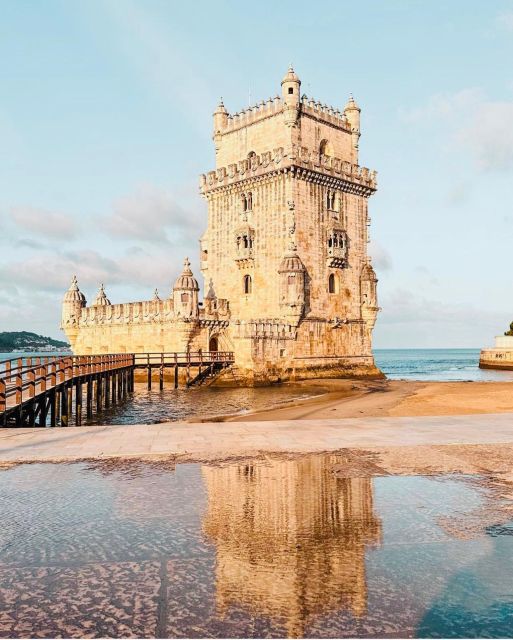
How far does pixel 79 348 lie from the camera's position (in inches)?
2151

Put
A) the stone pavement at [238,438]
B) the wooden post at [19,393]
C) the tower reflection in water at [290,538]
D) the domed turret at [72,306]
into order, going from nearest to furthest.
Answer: the tower reflection in water at [290,538], the stone pavement at [238,438], the wooden post at [19,393], the domed turret at [72,306]

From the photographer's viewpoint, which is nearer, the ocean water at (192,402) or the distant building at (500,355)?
the ocean water at (192,402)

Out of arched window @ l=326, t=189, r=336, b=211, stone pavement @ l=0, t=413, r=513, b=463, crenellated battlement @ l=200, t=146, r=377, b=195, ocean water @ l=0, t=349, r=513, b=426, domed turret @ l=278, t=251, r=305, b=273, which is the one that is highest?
crenellated battlement @ l=200, t=146, r=377, b=195

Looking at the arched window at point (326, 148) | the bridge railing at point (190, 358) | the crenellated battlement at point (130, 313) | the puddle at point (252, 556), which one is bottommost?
the puddle at point (252, 556)

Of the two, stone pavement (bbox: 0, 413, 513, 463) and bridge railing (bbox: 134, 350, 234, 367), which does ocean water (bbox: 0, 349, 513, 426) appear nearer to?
bridge railing (bbox: 134, 350, 234, 367)

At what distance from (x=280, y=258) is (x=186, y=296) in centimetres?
731

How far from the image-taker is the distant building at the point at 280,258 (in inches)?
1673

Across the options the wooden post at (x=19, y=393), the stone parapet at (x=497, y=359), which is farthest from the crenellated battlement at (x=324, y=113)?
the stone parapet at (x=497, y=359)

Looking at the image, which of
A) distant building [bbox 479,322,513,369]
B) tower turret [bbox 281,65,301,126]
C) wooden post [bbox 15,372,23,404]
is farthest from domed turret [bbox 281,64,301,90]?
distant building [bbox 479,322,513,369]

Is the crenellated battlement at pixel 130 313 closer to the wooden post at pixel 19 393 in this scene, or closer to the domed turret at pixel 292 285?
the domed turret at pixel 292 285

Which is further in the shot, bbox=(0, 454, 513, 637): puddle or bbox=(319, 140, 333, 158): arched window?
bbox=(319, 140, 333, 158): arched window

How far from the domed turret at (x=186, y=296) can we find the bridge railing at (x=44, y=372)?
4949 mm

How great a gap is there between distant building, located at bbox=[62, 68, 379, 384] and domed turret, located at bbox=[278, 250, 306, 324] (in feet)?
0.25

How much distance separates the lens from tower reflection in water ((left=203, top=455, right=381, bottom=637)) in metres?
4.21
